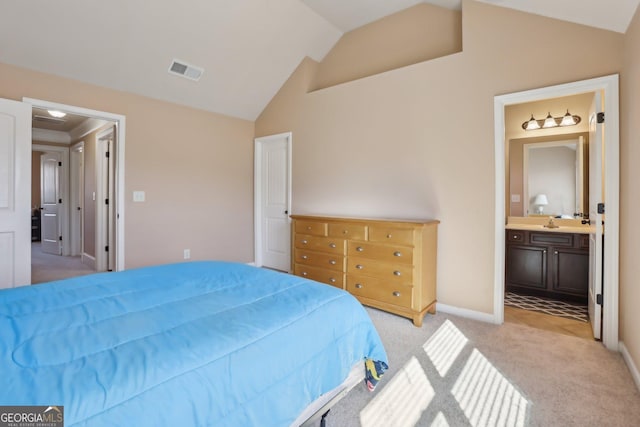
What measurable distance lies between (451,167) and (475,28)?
1315 mm

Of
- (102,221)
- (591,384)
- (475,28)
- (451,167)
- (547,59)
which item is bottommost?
(591,384)

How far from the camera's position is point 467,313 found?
9.99 ft

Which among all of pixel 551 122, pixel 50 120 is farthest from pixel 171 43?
pixel 551 122

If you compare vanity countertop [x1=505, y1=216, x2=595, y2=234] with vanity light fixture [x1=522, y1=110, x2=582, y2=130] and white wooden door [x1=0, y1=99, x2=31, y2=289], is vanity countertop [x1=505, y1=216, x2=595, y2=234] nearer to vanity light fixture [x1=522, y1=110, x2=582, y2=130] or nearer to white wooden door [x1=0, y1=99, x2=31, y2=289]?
vanity light fixture [x1=522, y1=110, x2=582, y2=130]

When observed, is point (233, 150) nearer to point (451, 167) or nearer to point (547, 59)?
point (451, 167)

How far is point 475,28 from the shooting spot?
9.77 ft

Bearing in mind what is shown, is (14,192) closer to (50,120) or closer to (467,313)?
(50,120)

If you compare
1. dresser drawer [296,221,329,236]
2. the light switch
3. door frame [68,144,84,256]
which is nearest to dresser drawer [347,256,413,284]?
dresser drawer [296,221,329,236]

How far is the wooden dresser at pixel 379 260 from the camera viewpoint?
2.84 metres

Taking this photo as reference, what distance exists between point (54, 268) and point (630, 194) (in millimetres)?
7048

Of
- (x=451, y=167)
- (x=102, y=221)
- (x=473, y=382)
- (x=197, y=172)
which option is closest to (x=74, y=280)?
Answer: (x=473, y=382)

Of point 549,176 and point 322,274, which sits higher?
point 549,176

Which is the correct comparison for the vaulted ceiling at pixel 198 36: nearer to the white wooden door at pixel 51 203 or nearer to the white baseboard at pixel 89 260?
the white baseboard at pixel 89 260

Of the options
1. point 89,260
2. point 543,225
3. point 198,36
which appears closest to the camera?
point 198,36
